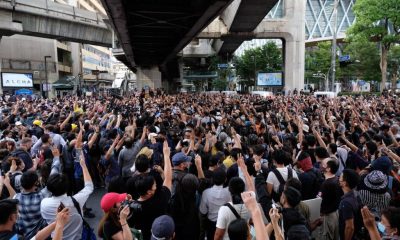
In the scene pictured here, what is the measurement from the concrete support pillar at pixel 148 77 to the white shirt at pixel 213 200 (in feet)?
96.8

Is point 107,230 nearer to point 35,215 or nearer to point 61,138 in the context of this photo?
point 35,215

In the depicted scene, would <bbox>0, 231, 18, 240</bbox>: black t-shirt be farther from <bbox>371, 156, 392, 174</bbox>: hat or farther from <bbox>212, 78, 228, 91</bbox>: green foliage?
<bbox>212, 78, 228, 91</bbox>: green foliage

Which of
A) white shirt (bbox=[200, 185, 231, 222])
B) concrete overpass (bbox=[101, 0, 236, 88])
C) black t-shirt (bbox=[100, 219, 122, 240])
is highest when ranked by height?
concrete overpass (bbox=[101, 0, 236, 88])

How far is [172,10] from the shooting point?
510 inches

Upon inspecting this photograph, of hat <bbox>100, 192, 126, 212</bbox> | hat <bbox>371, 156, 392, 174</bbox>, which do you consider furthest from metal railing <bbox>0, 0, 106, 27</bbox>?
hat <bbox>371, 156, 392, 174</bbox>

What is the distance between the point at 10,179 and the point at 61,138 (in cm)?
299

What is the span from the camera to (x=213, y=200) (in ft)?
13.9

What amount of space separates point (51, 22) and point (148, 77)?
957 cm

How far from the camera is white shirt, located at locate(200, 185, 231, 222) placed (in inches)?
165

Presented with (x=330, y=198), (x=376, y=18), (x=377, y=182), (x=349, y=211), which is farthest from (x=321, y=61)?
(x=349, y=211)

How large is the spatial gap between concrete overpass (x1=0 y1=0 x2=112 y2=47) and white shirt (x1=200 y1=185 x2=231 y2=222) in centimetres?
2510

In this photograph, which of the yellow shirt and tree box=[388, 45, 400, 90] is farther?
tree box=[388, 45, 400, 90]

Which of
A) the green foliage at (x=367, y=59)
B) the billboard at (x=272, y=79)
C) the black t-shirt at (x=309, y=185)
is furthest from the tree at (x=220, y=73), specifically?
the black t-shirt at (x=309, y=185)

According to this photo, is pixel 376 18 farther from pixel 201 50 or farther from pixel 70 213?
pixel 70 213
